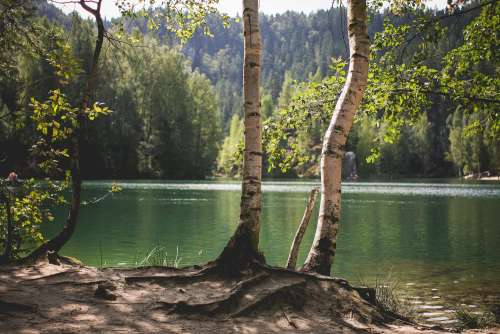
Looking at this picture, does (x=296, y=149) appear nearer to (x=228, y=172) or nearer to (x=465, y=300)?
(x=465, y=300)

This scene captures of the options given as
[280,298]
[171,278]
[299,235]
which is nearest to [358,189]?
[299,235]

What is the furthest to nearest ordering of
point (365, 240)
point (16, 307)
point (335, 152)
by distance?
point (365, 240), point (335, 152), point (16, 307)

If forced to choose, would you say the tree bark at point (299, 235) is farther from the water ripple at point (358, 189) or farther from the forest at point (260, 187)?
the water ripple at point (358, 189)

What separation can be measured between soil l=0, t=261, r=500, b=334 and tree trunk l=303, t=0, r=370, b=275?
28.2 inches

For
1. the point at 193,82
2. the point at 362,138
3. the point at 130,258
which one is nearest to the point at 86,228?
the point at 130,258

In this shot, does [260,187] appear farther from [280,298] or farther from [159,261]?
[159,261]

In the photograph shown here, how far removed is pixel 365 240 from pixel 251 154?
16.9m

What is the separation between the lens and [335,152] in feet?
25.5

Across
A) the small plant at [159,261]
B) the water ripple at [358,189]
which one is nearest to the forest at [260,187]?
the small plant at [159,261]

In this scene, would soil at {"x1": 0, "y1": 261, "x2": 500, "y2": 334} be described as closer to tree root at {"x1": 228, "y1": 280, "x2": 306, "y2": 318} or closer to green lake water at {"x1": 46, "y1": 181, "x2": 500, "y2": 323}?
tree root at {"x1": 228, "y1": 280, "x2": 306, "y2": 318}

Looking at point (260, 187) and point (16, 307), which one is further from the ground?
point (260, 187)

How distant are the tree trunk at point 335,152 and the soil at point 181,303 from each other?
2.35 ft

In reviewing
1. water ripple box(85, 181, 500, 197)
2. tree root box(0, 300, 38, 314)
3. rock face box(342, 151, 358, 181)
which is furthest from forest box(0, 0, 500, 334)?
rock face box(342, 151, 358, 181)

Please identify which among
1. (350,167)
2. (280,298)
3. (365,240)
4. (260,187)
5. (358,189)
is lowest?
(365,240)
